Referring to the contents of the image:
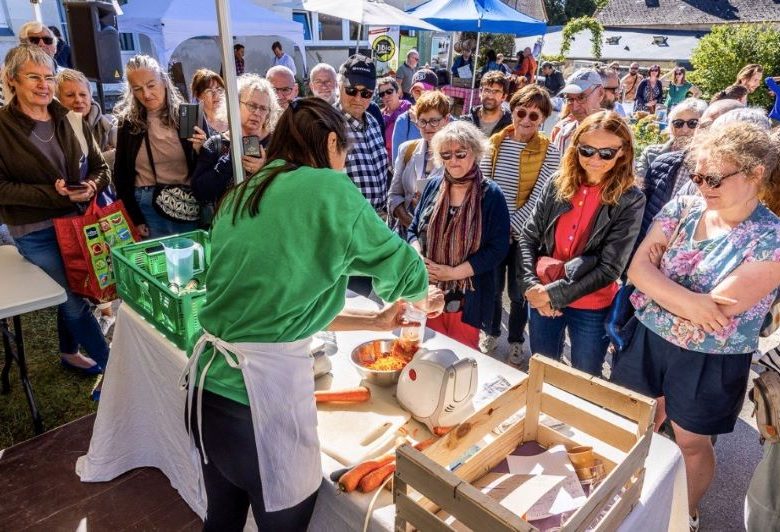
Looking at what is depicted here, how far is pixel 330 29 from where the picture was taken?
57.1 ft

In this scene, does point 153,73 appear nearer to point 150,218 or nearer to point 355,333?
point 150,218

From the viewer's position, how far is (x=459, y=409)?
4.77 feet

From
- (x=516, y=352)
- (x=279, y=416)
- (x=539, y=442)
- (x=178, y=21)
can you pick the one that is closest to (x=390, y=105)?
(x=516, y=352)

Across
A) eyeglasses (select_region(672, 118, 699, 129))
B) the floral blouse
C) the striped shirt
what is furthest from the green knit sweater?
eyeglasses (select_region(672, 118, 699, 129))

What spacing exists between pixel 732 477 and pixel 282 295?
2.44 meters

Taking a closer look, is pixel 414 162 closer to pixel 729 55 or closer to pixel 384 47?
pixel 384 47

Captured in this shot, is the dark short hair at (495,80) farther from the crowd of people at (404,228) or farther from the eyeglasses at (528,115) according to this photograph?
the eyeglasses at (528,115)

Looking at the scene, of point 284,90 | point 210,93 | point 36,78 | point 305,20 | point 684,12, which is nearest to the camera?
point 36,78

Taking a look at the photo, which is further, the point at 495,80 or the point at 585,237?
the point at 495,80

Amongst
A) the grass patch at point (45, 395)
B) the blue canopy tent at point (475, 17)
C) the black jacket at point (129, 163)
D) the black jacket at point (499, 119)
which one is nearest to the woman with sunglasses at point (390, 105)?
the black jacket at point (499, 119)

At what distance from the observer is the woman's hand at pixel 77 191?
105 inches

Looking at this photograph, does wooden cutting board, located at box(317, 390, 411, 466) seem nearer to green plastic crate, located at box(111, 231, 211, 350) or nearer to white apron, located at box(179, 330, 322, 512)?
white apron, located at box(179, 330, 322, 512)

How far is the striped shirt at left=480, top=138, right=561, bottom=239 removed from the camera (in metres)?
3.01

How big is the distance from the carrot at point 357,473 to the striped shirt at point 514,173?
6.40ft
